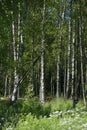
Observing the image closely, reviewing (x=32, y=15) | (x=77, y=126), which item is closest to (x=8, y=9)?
(x=77, y=126)

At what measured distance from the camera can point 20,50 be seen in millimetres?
22031

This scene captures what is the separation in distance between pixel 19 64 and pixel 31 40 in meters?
11.9

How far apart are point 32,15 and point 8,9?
1096cm

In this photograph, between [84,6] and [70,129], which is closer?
[70,129]

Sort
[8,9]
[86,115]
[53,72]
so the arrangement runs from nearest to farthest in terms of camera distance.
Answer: [86,115], [8,9], [53,72]

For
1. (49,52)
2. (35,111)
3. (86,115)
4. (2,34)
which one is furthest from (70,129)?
(49,52)

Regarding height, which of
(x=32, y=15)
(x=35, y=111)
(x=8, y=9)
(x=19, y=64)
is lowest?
(x=35, y=111)

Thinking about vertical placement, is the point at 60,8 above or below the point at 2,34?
above

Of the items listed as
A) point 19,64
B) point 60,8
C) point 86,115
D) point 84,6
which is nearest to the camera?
point 86,115

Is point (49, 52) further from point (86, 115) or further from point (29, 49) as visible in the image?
point (86, 115)

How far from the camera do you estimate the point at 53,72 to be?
161ft

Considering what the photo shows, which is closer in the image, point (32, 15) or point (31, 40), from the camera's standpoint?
point (32, 15)

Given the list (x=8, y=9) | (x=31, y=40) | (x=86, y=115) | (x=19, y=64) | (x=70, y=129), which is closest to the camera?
(x=70, y=129)

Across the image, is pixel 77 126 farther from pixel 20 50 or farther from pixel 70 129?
pixel 20 50
